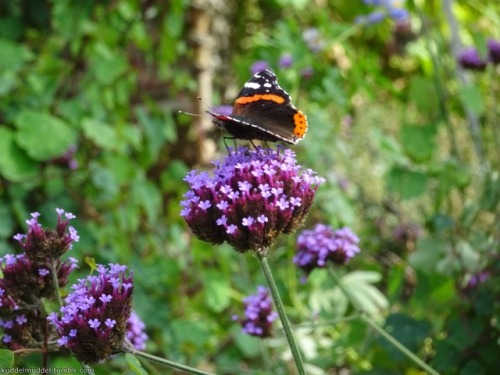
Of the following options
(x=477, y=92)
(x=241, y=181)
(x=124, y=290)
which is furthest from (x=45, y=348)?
(x=477, y=92)

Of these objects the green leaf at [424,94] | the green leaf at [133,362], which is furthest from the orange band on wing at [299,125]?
the green leaf at [424,94]

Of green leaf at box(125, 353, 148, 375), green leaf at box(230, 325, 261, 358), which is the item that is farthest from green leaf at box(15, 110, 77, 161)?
green leaf at box(125, 353, 148, 375)

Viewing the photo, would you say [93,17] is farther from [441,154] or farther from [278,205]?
[441,154]

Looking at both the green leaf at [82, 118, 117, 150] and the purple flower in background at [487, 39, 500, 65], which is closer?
the green leaf at [82, 118, 117, 150]

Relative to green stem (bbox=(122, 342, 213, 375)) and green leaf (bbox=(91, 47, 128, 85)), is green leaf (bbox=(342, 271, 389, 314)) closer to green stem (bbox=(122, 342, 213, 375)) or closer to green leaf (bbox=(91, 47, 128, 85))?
green leaf (bbox=(91, 47, 128, 85))

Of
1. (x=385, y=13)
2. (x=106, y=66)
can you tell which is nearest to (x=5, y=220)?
(x=106, y=66)

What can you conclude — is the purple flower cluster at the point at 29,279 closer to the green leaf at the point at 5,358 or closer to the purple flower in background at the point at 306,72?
the green leaf at the point at 5,358
